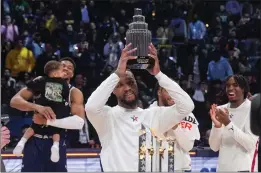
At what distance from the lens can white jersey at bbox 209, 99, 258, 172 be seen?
530 cm

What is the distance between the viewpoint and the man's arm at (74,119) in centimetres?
586

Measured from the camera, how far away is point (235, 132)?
17.2 feet

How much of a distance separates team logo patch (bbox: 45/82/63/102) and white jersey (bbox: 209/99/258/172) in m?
1.59

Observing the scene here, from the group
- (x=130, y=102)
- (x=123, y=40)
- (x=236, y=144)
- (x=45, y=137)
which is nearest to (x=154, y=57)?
(x=130, y=102)

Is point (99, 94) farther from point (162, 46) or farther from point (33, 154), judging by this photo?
point (162, 46)

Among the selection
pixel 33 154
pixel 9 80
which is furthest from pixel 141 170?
pixel 9 80

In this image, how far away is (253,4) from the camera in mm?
18812

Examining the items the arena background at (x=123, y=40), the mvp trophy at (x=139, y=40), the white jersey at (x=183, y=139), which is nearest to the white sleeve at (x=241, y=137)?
the white jersey at (x=183, y=139)

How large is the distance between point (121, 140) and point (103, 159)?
0.21 metres

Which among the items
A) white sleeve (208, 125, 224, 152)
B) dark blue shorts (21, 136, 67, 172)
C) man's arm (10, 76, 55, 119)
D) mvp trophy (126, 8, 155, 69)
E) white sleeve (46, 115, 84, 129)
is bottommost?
dark blue shorts (21, 136, 67, 172)

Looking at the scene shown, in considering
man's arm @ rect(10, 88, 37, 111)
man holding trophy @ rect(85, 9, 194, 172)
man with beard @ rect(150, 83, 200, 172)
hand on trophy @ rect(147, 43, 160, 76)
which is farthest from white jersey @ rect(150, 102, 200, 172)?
man's arm @ rect(10, 88, 37, 111)

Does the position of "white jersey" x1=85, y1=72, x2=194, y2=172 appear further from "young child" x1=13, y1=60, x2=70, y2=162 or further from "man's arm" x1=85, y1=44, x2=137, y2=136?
"young child" x1=13, y1=60, x2=70, y2=162

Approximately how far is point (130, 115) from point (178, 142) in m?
0.66

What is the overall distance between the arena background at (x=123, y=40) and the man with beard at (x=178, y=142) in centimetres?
636
